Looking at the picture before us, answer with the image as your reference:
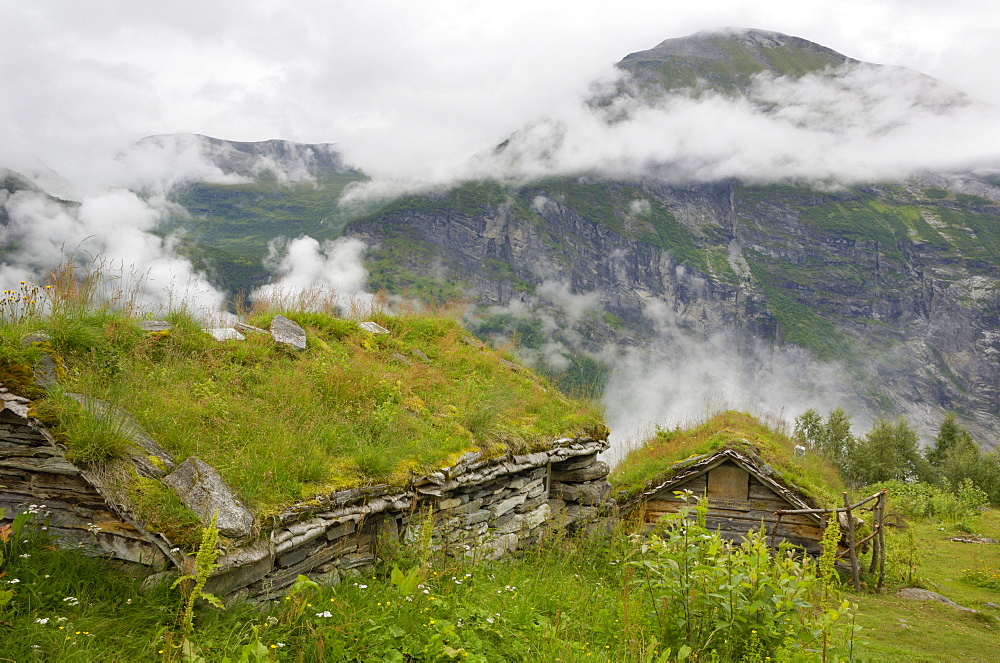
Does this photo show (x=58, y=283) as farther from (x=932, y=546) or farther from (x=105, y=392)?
(x=932, y=546)

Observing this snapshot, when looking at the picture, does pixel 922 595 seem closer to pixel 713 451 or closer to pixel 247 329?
pixel 713 451

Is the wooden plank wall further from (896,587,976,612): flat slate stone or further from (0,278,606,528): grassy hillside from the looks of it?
(0,278,606,528): grassy hillside

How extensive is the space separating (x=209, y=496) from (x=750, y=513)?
48.1 feet

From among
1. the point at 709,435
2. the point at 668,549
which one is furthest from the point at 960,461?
the point at 668,549

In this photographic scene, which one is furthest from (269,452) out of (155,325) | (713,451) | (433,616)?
(713,451)

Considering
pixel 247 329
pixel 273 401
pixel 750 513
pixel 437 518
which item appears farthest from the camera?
pixel 750 513

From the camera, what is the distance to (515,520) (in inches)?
315

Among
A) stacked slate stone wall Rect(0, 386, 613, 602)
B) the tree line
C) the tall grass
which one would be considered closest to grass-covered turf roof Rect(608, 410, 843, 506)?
stacked slate stone wall Rect(0, 386, 613, 602)

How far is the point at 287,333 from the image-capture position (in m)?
8.34

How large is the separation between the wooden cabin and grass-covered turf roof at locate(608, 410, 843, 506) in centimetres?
25

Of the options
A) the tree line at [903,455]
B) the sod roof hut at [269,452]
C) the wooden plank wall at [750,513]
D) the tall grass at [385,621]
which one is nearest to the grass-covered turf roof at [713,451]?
the wooden plank wall at [750,513]

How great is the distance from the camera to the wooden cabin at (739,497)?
14.8m

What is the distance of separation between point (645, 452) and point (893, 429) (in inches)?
1882

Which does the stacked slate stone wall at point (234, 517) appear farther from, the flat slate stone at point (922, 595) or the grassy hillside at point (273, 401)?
the flat slate stone at point (922, 595)
